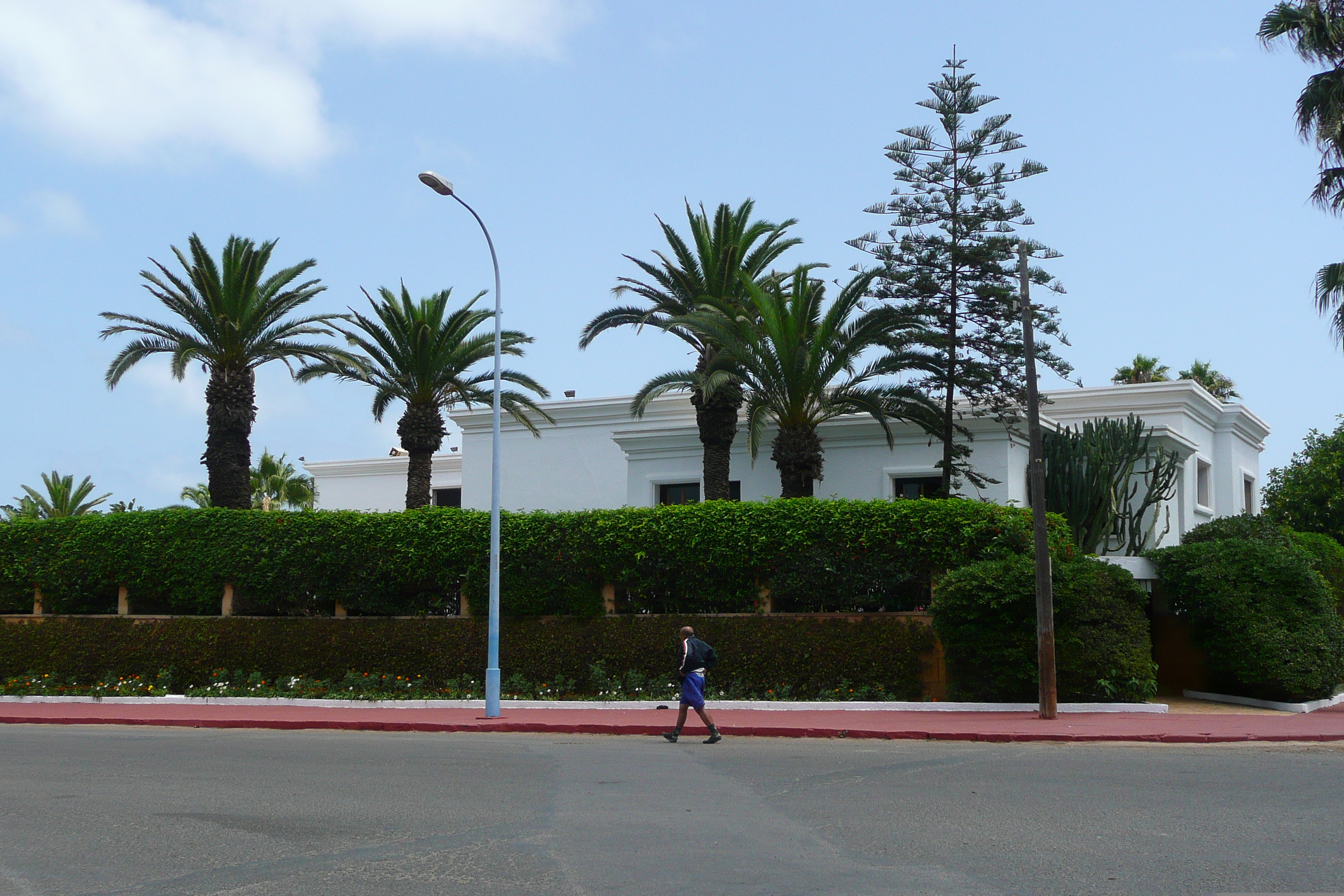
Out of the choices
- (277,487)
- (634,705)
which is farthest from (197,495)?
(634,705)

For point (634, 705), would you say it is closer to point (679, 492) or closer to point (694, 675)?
point (694, 675)

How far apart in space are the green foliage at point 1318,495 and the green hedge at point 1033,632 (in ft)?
75.5

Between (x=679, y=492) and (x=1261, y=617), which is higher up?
(x=679, y=492)

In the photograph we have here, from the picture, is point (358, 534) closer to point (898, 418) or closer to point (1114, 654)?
point (898, 418)

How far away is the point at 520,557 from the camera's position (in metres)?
22.6

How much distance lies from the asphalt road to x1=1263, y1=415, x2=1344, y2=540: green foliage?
28.7 m

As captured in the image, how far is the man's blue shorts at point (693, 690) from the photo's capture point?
1526 cm

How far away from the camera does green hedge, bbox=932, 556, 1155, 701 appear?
18766mm

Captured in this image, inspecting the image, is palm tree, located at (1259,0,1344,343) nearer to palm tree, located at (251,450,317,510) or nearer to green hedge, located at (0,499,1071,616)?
green hedge, located at (0,499,1071,616)

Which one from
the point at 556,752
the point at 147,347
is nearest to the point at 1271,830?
the point at 556,752

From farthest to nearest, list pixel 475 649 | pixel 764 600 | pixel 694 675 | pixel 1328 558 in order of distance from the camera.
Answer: pixel 1328 558 < pixel 475 649 < pixel 764 600 < pixel 694 675

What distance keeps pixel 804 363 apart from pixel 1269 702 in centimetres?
1075

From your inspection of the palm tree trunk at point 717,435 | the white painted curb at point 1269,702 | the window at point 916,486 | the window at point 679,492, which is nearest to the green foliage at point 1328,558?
the white painted curb at point 1269,702

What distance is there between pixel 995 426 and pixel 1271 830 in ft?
62.3
